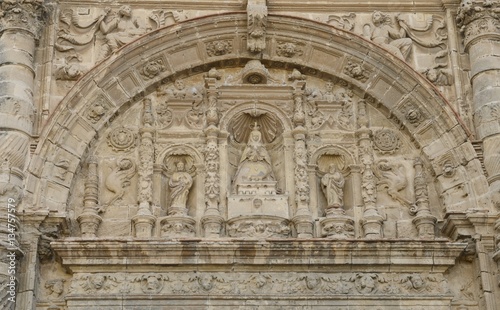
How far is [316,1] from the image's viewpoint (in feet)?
39.5

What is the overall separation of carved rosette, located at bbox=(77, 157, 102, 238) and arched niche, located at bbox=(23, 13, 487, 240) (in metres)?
0.20

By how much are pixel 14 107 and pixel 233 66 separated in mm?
3147

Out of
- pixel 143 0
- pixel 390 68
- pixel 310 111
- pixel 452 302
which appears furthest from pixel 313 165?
pixel 143 0

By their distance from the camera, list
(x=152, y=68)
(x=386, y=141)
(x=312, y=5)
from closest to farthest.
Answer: (x=386, y=141), (x=152, y=68), (x=312, y=5)

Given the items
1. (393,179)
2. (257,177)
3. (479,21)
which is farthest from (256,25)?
(479,21)

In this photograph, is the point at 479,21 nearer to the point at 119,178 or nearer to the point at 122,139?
the point at 122,139

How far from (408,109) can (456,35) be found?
1339mm

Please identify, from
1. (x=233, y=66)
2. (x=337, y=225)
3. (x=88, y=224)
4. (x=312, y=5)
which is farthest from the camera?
(x=233, y=66)

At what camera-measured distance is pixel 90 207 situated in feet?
34.9

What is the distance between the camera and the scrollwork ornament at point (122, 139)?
11.3m

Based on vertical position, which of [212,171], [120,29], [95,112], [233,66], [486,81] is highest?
[120,29]

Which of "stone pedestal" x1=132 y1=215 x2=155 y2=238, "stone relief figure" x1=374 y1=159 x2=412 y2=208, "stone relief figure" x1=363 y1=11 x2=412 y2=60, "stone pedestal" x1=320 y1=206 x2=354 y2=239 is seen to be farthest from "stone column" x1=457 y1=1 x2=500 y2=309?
A: "stone pedestal" x1=132 y1=215 x2=155 y2=238

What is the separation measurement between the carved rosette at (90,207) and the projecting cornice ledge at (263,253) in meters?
0.38

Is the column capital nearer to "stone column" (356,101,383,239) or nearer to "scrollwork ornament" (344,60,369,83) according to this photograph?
"scrollwork ornament" (344,60,369,83)
